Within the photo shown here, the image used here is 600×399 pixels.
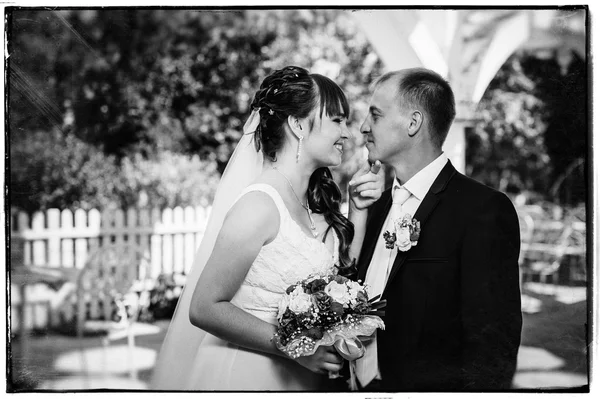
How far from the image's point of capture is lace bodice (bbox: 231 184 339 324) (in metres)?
2.93

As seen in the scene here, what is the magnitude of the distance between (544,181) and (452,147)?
8.20 m

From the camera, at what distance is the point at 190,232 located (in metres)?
7.75

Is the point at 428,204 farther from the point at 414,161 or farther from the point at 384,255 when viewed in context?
the point at 384,255

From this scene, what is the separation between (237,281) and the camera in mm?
2891

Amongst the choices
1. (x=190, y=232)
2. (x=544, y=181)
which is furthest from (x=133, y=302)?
(x=544, y=181)

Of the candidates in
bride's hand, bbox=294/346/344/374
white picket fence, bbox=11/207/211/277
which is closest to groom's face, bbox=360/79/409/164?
bride's hand, bbox=294/346/344/374

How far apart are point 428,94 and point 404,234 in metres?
0.79

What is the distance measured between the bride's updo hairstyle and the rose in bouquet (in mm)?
445

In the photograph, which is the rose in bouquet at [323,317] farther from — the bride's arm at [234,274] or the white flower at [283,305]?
the bride's arm at [234,274]

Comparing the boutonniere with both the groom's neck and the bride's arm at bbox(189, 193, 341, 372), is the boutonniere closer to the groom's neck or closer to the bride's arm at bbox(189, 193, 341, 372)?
the groom's neck

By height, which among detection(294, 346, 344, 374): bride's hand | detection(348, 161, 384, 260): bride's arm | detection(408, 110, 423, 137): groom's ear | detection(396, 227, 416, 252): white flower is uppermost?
detection(408, 110, 423, 137): groom's ear

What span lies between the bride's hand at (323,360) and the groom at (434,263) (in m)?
0.45

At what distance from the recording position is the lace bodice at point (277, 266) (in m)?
2.93
